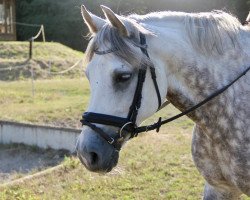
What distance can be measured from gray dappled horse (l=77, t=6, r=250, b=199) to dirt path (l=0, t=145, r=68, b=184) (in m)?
4.11

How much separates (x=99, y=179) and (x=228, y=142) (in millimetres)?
3081

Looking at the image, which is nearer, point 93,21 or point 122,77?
point 122,77

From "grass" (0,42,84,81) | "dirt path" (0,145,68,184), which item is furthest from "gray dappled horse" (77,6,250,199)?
"grass" (0,42,84,81)

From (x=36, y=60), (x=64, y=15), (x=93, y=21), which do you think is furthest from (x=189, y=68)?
(x=64, y=15)

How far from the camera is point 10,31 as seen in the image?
2542cm

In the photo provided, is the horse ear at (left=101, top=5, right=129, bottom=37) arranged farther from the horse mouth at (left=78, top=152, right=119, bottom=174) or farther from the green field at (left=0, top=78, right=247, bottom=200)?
the green field at (left=0, top=78, right=247, bottom=200)

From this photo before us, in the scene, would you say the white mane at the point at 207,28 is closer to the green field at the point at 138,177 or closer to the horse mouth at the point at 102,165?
the horse mouth at the point at 102,165

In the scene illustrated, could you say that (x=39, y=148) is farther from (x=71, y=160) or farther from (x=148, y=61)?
(x=148, y=61)

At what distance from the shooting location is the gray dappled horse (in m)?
2.45

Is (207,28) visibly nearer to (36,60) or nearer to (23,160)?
(23,160)

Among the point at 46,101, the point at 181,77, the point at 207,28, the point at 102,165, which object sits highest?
the point at 207,28

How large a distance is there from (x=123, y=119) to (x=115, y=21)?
521 mm

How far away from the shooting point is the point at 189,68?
273 cm

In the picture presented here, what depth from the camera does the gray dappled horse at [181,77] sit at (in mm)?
2453
